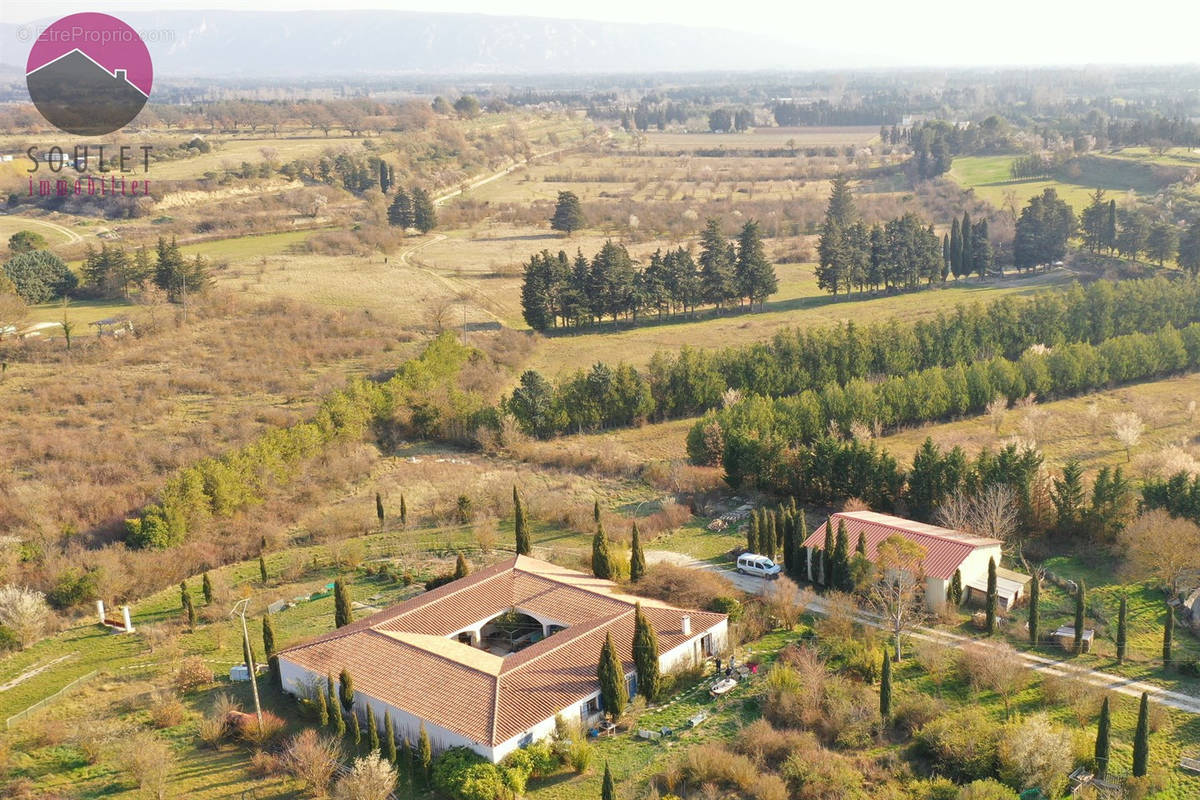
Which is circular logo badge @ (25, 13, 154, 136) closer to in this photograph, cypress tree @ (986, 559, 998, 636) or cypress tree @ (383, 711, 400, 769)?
cypress tree @ (383, 711, 400, 769)

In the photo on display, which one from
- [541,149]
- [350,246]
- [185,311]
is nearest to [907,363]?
[185,311]

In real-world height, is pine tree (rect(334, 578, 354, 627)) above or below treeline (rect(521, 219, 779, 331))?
below

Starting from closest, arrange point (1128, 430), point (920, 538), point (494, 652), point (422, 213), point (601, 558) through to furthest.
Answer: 1. point (494, 652)
2. point (601, 558)
3. point (920, 538)
4. point (1128, 430)
5. point (422, 213)

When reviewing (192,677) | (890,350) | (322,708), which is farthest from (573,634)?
(890,350)

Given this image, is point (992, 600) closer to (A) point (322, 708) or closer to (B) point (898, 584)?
(B) point (898, 584)

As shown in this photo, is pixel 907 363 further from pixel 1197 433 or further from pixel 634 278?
pixel 634 278

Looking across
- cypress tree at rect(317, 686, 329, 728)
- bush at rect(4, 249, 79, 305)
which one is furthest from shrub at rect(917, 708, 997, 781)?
bush at rect(4, 249, 79, 305)
